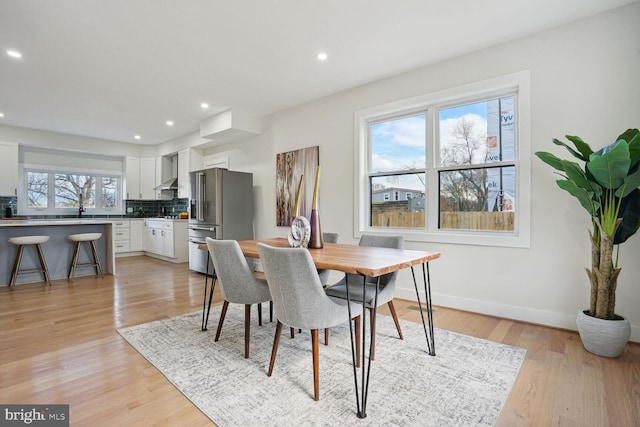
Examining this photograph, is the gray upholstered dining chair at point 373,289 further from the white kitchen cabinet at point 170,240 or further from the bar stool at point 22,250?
the white kitchen cabinet at point 170,240

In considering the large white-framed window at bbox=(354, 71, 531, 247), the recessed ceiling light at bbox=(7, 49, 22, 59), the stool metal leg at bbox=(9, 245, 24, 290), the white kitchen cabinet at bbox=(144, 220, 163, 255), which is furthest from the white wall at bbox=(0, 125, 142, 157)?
the large white-framed window at bbox=(354, 71, 531, 247)

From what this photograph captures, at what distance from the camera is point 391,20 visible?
2672 mm

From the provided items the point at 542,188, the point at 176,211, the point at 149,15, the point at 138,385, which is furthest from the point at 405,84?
the point at 176,211

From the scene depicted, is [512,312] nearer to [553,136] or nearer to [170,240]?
[553,136]

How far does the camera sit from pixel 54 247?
4750 mm

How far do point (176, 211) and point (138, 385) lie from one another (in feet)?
20.8

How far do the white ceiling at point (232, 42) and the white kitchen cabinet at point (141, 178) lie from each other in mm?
2847

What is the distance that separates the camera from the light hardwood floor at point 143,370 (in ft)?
5.38

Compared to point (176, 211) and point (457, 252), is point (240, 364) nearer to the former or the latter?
point (457, 252)

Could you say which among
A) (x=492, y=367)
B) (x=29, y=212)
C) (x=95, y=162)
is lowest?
(x=492, y=367)

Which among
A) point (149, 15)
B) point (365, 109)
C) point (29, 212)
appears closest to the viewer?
point (149, 15)

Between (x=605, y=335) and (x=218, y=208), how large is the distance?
4.61m

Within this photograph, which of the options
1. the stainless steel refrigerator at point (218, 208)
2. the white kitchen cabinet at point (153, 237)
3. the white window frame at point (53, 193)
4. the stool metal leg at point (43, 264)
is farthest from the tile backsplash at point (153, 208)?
the stool metal leg at point (43, 264)

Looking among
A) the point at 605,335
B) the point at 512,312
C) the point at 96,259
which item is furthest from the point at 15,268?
the point at 605,335
